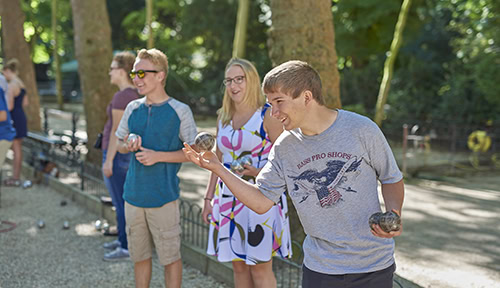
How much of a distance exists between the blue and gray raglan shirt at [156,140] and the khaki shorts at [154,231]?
9 centimetres

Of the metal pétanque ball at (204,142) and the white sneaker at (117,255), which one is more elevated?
the metal pétanque ball at (204,142)

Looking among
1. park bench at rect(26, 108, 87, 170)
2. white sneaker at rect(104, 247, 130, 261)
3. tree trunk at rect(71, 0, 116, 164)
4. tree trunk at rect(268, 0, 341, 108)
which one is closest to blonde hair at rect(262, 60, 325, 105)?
tree trunk at rect(268, 0, 341, 108)

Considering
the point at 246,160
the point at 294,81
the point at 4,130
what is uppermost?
the point at 294,81

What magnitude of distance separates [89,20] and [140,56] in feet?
19.2

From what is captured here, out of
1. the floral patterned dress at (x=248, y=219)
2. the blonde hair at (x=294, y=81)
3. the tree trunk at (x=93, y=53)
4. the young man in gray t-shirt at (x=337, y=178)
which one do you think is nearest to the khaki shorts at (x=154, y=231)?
the floral patterned dress at (x=248, y=219)

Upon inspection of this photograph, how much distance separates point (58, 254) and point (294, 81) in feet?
15.1

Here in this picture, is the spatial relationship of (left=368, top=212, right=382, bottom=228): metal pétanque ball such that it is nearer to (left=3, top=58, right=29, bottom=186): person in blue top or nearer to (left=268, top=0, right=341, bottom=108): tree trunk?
(left=268, top=0, right=341, bottom=108): tree trunk

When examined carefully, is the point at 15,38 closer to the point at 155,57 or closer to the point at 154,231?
the point at 155,57

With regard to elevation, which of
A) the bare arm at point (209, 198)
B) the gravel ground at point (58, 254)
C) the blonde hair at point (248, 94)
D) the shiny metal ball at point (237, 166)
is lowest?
the gravel ground at point (58, 254)

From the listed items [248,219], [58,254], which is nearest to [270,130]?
[248,219]

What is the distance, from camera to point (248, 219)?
144 inches

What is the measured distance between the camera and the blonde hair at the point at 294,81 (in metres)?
2.35

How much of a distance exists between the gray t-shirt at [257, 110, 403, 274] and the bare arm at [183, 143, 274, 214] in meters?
0.22

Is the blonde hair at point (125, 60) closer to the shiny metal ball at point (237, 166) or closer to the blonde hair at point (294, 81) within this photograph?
the shiny metal ball at point (237, 166)
